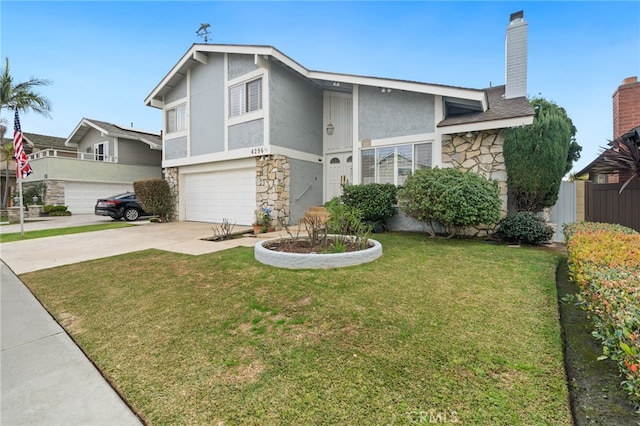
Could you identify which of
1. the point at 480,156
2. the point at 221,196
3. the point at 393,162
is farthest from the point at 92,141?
the point at 480,156

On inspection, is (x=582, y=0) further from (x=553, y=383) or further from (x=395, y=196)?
(x=553, y=383)

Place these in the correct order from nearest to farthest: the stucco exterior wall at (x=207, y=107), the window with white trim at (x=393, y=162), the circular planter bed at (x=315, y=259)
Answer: the circular planter bed at (x=315, y=259), the window with white trim at (x=393, y=162), the stucco exterior wall at (x=207, y=107)

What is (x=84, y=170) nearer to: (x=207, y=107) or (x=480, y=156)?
(x=207, y=107)

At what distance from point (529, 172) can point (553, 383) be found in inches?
267

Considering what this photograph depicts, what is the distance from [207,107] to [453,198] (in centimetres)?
1069

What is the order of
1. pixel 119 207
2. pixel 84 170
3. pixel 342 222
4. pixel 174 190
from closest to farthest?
pixel 342 222
pixel 174 190
pixel 119 207
pixel 84 170

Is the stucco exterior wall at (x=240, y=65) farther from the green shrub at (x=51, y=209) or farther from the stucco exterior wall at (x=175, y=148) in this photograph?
the green shrub at (x=51, y=209)

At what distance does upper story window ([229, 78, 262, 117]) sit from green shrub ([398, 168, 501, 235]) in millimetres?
6700

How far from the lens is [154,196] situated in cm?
1385

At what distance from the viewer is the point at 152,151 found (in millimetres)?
22969

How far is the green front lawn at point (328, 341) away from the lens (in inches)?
80.7

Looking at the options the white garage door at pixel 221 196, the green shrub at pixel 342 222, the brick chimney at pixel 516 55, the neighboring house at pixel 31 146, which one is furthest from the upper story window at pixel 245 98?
the neighboring house at pixel 31 146

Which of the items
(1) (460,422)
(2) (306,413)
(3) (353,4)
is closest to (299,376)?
(2) (306,413)

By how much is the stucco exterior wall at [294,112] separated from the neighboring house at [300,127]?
1.6 inches
